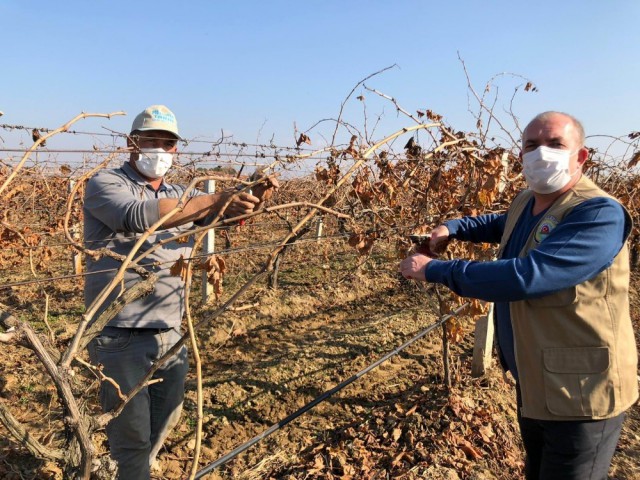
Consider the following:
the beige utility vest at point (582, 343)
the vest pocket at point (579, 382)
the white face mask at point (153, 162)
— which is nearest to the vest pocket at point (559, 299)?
the beige utility vest at point (582, 343)

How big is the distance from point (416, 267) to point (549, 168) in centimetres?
61

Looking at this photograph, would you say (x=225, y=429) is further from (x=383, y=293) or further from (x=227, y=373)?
(x=383, y=293)

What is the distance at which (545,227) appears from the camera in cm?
160

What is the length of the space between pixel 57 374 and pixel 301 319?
14.9ft

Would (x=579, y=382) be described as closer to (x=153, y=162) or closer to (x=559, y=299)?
(x=559, y=299)

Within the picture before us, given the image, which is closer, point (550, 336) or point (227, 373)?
point (550, 336)

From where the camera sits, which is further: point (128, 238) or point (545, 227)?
point (128, 238)

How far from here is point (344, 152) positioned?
2611 millimetres

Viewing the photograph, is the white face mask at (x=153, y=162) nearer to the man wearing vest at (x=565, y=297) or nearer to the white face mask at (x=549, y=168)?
the man wearing vest at (x=565, y=297)

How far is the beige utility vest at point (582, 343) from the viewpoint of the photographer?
1.51 metres

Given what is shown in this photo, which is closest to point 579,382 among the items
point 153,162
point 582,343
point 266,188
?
point 582,343

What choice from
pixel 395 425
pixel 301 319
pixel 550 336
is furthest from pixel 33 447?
pixel 301 319

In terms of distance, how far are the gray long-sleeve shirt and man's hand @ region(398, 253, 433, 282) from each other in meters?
0.91

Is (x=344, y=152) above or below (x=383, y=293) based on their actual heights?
above
